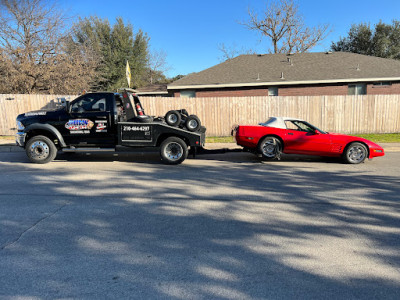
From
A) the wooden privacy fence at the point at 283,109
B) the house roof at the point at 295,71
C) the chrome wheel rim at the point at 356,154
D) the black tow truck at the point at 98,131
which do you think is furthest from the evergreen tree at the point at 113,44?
the chrome wheel rim at the point at 356,154

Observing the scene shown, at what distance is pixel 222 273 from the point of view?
2.86 metres

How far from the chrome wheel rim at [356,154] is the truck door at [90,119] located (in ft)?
23.3

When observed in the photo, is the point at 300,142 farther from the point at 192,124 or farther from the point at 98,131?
the point at 98,131

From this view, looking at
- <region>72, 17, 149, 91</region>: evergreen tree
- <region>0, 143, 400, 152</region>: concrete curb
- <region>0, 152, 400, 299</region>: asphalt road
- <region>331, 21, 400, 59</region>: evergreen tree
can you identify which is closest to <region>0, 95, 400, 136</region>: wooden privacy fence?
<region>0, 143, 400, 152</region>: concrete curb

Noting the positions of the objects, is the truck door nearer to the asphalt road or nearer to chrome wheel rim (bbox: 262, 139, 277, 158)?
the asphalt road

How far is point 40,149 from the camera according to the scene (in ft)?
27.7

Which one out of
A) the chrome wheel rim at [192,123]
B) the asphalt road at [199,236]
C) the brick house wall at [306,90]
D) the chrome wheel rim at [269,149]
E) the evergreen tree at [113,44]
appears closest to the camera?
the asphalt road at [199,236]

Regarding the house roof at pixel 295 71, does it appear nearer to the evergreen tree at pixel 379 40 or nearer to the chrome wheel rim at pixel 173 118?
the chrome wheel rim at pixel 173 118

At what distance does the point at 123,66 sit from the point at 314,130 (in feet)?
98.2

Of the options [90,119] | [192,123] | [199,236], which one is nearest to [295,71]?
[192,123]

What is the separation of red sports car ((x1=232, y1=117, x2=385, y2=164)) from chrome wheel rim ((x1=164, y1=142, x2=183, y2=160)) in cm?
201

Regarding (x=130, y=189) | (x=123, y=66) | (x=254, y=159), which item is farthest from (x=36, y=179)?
(x=123, y=66)

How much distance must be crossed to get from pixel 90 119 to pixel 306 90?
1590 cm

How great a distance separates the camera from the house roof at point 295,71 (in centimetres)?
1934
